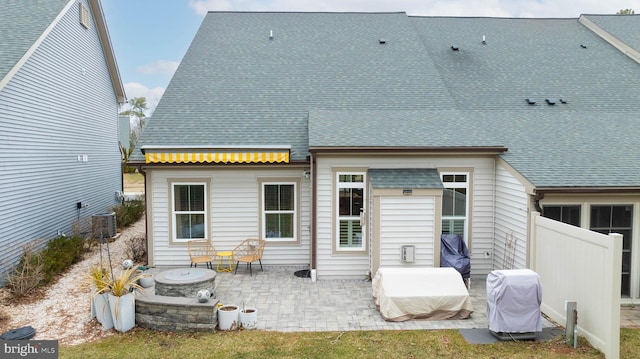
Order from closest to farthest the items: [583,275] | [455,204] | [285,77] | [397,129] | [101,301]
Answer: [583,275]
[101,301]
[455,204]
[397,129]
[285,77]

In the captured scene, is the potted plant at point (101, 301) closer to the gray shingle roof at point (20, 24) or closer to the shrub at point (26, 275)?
the shrub at point (26, 275)

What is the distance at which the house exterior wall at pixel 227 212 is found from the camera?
14.8 m

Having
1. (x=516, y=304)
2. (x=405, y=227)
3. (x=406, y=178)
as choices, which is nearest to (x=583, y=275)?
(x=516, y=304)

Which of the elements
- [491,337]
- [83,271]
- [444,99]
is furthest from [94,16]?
[491,337]

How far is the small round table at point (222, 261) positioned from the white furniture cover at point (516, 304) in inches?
327

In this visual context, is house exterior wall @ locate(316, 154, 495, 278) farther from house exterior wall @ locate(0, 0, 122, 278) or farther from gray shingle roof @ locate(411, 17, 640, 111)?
house exterior wall @ locate(0, 0, 122, 278)

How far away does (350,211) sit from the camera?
13.9 m

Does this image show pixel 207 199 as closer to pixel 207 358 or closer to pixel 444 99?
pixel 207 358

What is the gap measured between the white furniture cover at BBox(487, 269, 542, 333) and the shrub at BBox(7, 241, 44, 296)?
11625 mm

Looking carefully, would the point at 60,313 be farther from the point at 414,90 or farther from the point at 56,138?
the point at 414,90

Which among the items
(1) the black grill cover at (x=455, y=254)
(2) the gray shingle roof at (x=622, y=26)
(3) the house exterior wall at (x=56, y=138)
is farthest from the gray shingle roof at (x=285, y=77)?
(2) the gray shingle roof at (x=622, y=26)

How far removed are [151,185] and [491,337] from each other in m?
11.0

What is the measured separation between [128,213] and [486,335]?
18895 millimetres

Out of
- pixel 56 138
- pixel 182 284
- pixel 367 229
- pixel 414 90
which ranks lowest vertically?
pixel 182 284
